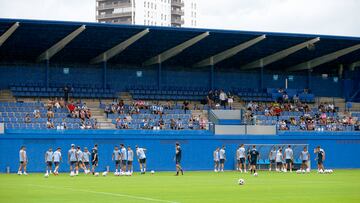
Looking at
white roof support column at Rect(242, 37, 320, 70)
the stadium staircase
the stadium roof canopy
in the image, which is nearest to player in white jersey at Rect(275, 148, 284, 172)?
the stadium roof canopy

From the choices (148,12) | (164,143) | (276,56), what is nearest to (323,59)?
(276,56)

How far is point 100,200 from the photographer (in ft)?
90.0

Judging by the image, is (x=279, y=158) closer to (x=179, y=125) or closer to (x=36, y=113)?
(x=179, y=125)

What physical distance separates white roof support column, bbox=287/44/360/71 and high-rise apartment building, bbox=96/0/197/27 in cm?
8557

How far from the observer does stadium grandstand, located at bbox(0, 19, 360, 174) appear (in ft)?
193

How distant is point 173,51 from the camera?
67.6 metres

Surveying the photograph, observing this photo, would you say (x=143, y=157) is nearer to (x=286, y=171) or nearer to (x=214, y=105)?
(x=286, y=171)

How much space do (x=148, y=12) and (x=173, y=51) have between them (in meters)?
99.0

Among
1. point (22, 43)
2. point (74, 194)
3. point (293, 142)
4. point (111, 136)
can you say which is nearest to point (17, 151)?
point (111, 136)

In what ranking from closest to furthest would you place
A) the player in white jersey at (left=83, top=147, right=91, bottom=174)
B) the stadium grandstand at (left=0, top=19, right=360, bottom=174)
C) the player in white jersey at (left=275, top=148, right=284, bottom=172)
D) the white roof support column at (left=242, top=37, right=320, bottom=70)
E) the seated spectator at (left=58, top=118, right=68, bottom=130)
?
1. the player in white jersey at (left=83, top=147, right=91, bottom=174)
2. the seated spectator at (left=58, top=118, right=68, bottom=130)
3. the player in white jersey at (left=275, top=148, right=284, bottom=172)
4. the stadium grandstand at (left=0, top=19, right=360, bottom=174)
5. the white roof support column at (left=242, top=37, right=320, bottom=70)

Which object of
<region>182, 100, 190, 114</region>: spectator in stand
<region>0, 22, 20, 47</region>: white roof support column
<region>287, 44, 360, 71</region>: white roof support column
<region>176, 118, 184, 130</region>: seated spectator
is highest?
<region>0, 22, 20, 47</region>: white roof support column

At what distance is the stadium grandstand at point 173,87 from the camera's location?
193ft

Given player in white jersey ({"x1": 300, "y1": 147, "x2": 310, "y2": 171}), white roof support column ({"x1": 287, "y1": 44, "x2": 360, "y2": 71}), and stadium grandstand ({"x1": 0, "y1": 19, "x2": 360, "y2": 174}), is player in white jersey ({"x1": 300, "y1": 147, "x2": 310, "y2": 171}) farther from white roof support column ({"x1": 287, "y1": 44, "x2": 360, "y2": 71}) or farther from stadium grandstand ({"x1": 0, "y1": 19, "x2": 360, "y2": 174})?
white roof support column ({"x1": 287, "y1": 44, "x2": 360, "y2": 71})

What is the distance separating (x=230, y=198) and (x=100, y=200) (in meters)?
4.49
